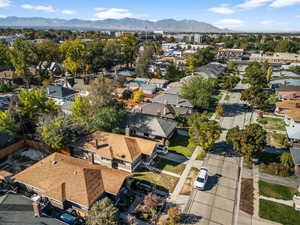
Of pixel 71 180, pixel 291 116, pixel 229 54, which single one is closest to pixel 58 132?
pixel 71 180

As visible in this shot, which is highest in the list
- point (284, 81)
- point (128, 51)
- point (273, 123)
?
point (128, 51)

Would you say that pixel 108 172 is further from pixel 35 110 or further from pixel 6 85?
pixel 6 85

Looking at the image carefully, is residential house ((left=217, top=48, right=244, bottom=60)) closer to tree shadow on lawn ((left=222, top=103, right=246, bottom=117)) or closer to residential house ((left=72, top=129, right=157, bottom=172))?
tree shadow on lawn ((left=222, top=103, right=246, bottom=117))

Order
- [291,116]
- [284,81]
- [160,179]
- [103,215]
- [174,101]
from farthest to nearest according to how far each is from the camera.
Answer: [284,81] < [174,101] < [291,116] < [160,179] < [103,215]

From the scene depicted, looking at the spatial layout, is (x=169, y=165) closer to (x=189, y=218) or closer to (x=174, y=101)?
(x=189, y=218)

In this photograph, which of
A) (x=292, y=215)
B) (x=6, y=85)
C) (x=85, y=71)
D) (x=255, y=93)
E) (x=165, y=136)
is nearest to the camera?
(x=292, y=215)

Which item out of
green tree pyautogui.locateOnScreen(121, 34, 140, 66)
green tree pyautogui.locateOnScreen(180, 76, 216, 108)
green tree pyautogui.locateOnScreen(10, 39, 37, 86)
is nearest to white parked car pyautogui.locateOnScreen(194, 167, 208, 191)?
green tree pyautogui.locateOnScreen(180, 76, 216, 108)

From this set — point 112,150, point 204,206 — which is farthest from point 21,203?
point 204,206
